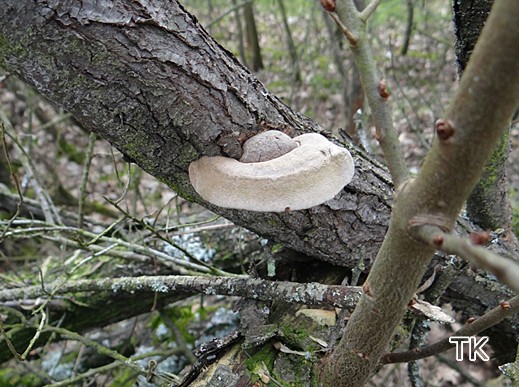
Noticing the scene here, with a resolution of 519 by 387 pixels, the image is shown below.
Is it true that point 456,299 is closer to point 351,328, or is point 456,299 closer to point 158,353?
point 351,328

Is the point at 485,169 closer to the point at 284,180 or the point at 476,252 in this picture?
the point at 284,180

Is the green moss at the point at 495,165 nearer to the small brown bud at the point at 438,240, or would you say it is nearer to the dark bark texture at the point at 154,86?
the dark bark texture at the point at 154,86

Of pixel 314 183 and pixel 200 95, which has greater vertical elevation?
pixel 200 95

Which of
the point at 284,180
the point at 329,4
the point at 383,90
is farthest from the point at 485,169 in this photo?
the point at 329,4

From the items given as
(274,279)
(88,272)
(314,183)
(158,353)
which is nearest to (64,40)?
(314,183)

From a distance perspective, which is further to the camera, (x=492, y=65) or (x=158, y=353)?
(x=158, y=353)

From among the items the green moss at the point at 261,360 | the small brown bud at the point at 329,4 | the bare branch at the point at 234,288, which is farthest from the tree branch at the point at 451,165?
the green moss at the point at 261,360

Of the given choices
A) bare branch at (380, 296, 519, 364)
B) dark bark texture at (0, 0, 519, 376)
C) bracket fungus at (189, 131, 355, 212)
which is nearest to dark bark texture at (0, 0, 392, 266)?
dark bark texture at (0, 0, 519, 376)
